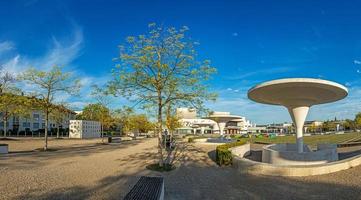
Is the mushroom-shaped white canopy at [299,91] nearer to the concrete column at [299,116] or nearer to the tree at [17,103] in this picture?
the concrete column at [299,116]

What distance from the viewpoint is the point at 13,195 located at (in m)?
8.28

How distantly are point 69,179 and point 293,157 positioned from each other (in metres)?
12.3

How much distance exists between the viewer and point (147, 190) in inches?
290

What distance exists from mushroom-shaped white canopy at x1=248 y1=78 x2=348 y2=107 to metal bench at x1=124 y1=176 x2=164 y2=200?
10.2 meters

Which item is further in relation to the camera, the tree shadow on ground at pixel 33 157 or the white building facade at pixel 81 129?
the white building facade at pixel 81 129

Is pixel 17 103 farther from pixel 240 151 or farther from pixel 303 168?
pixel 303 168

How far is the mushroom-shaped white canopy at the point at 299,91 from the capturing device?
15172mm

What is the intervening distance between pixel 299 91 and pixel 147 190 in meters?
12.9

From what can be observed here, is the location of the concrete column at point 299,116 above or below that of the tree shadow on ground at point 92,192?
above

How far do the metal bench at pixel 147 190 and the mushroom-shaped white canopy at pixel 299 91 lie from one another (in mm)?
10246

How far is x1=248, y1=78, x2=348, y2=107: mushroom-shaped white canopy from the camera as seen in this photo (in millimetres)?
15172

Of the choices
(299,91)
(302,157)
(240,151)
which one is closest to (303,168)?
(302,157)

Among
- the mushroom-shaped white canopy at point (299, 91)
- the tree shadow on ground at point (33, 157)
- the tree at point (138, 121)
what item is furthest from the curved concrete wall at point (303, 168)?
the tree at point (138, 121)

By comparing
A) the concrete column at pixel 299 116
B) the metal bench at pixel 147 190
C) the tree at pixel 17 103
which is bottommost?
the metal bench at pixel 147 190
